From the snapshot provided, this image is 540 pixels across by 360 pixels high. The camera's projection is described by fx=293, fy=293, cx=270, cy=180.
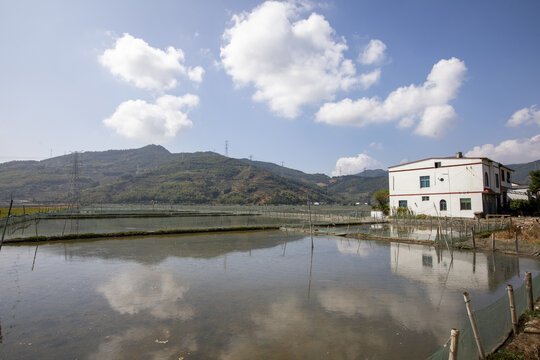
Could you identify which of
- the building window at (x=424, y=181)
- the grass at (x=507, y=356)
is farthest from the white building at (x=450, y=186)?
the grass at (x=507, y=356)

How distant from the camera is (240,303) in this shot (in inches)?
353

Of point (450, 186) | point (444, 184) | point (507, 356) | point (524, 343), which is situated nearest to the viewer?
point (507, 356)

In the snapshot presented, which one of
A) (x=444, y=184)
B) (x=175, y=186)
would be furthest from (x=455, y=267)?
(x=175, y=186)

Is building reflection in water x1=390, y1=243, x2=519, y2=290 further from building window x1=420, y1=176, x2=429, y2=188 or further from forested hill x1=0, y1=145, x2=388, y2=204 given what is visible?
forested hill x1=0, y1=145, x2=388, y2=204

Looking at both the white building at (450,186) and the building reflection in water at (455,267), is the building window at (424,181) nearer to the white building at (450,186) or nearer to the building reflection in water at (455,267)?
the white building at (450,186)

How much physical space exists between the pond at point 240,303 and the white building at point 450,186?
2005cm

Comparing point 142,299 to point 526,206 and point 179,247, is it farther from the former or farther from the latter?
point 526,206

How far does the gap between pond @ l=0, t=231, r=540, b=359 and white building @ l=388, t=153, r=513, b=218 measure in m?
20.0

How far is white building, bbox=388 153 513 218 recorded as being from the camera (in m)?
33.1

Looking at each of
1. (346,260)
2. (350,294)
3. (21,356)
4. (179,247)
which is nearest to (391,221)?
(346,260)

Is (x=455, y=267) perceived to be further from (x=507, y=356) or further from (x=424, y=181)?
(x=424, y=181)

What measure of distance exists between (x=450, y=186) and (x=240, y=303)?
34.4 meters

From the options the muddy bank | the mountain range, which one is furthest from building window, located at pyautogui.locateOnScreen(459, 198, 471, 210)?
the mountain range

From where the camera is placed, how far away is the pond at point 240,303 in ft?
21.0
